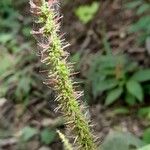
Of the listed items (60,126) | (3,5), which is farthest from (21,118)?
(3,5)

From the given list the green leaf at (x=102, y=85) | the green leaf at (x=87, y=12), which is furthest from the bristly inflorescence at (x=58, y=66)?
the green leaf at (x=87, y=12)

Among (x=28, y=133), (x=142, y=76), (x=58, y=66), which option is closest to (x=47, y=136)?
(x=28, y=133)

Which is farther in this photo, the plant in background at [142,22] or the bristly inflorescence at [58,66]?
the plant in background at [142,22]

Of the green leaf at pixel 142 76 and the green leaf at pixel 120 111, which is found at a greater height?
the green leaf at pixel 142 76

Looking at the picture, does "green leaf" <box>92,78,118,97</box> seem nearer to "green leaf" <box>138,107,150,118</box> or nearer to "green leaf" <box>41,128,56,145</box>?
"green leaf" <box>138,107,150,118</box>

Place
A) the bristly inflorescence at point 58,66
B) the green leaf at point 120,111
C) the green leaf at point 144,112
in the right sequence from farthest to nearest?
the green leaf at point 120,111 < the green leaf at point 144,112 < the bristly inflorescence at point 58,66

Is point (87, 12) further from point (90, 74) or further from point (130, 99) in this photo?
point (130, 99)

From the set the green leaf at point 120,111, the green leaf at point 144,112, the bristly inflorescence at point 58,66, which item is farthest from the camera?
the green leaf at point 120,111

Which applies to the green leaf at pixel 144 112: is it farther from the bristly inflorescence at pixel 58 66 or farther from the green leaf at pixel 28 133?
the bristly inflorescence at pixel 58 66
